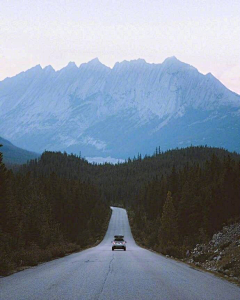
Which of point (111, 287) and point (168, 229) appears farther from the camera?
point (168, 229)

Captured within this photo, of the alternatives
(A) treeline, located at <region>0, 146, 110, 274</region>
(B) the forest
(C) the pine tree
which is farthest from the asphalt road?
(C) the pine tree

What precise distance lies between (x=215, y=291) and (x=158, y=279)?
3.12 meters

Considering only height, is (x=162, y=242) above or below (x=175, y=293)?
above

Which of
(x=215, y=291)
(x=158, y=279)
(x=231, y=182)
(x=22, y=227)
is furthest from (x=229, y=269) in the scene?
(x=231, y=182)

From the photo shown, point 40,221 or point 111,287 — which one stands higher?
point 40,221

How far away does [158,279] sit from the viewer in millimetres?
16578

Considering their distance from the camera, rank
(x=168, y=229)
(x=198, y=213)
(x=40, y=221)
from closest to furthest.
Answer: (x=40, y=221) < (x=168, y=229) < (x=198, y=213)

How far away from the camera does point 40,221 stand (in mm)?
45906

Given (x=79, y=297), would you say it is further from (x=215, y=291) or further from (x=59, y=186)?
(x=59, y=186)

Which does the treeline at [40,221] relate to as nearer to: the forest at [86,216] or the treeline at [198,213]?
the forest at [86,216]

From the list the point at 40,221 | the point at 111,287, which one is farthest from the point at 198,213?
the point at 111,287

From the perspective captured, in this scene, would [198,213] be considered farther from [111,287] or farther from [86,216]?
[86,216]

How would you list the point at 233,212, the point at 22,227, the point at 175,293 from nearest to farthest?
the point at 175,293, the point at 22,227, the point at 233,212

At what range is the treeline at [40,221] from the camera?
31.1 meters
